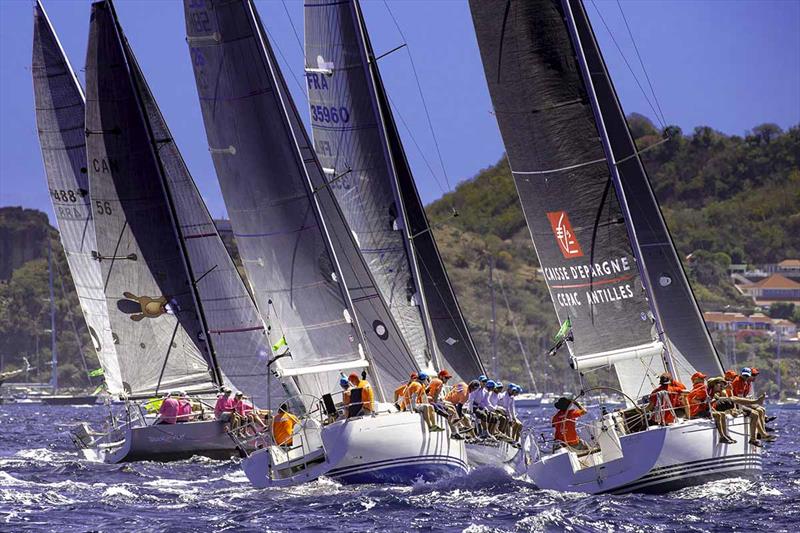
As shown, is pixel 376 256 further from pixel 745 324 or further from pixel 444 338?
pixel 745 324

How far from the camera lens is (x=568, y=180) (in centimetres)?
2034

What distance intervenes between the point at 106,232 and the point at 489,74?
381 inches

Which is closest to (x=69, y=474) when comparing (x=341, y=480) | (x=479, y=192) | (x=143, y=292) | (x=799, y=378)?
(x=143, y=292)

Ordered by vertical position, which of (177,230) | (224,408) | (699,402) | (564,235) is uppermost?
(177,230)

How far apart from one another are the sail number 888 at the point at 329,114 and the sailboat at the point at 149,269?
3496mm

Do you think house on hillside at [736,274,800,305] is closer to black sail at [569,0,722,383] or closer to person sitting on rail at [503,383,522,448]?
person sitting on rail at [503,383,522,448]

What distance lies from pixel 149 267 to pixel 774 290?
104210mm

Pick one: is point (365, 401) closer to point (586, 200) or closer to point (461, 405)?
point (461, 405)

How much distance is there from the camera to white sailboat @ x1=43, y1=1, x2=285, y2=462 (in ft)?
88.8

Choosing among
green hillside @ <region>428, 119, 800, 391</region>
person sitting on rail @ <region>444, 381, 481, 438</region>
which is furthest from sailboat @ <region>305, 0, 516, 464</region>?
green hillside @ <region>428, 119, 800, 391</region>

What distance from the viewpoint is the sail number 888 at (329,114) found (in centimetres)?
2511

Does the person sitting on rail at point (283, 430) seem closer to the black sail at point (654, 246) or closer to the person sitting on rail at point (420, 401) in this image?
the person sitting on rail at point (420, 401)

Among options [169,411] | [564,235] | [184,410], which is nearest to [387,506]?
[564,235]

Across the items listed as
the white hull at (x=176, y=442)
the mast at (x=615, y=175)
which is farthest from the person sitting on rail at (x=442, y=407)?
the white hull at (x=176, y=442)
